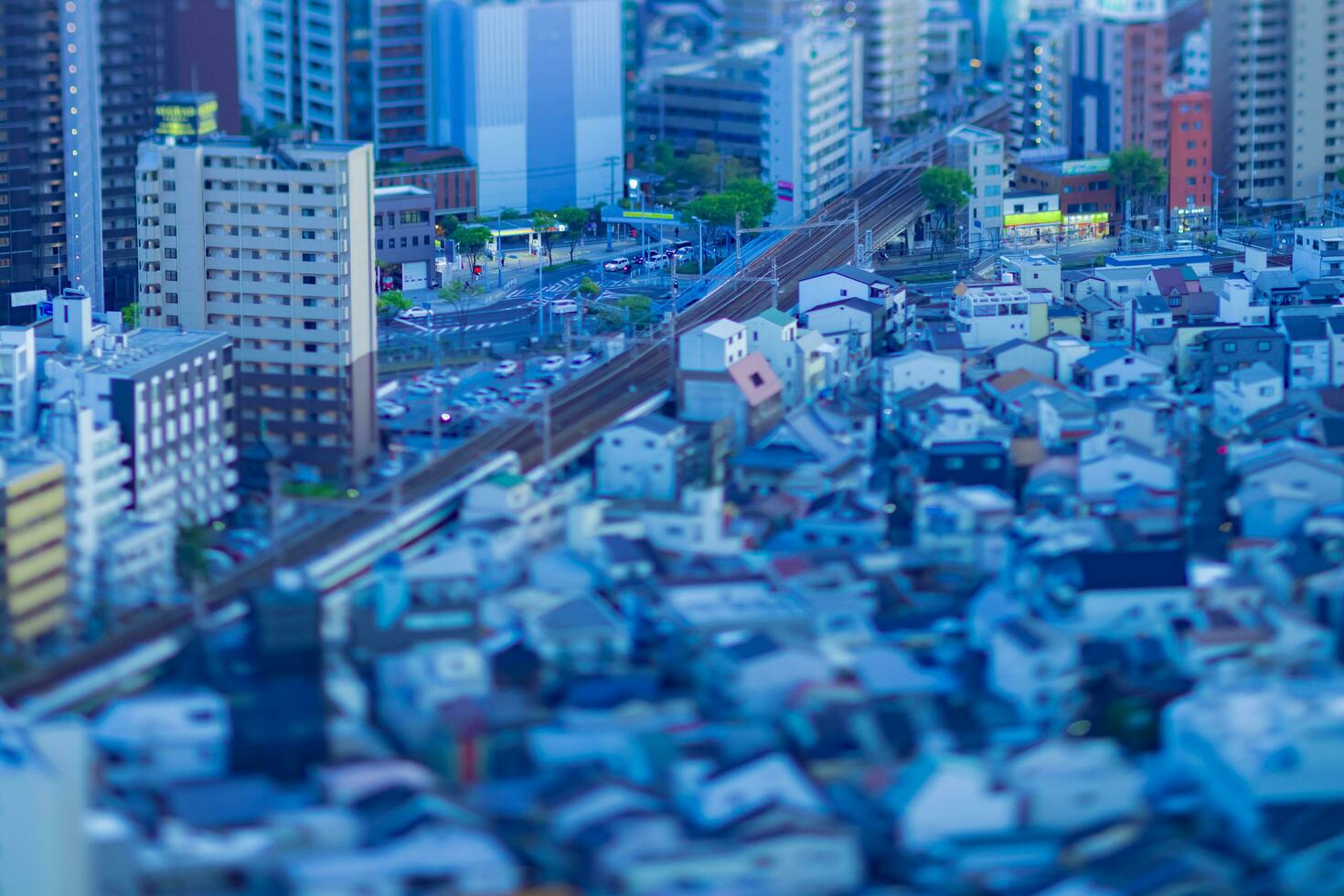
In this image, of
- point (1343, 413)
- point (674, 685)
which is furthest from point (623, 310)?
point (674, 685)

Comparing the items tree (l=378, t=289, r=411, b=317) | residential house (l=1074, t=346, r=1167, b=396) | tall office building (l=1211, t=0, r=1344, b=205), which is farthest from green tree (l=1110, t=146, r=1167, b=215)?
tree (l=378, t=289, r=411, b=317)

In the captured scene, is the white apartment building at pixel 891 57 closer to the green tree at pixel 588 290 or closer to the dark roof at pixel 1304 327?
the green tree at pixel 588 290

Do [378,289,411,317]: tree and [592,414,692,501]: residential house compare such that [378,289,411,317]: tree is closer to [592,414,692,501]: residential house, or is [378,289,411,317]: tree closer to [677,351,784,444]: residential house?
[677,351,784,444]: residential house

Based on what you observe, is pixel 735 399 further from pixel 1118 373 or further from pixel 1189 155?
pixel 1189 155

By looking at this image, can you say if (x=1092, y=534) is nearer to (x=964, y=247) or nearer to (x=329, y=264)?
(x=329, y=264)

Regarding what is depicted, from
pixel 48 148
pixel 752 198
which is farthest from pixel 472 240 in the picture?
pixel 48 148

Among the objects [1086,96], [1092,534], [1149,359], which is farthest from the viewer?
[1086,96]
